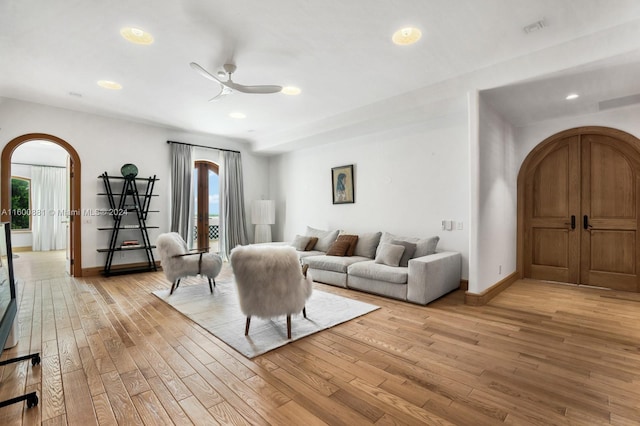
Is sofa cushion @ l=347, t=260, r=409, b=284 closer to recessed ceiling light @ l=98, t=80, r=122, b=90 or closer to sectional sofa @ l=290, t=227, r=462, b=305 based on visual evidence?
sectional sofa @ l=290, t=227, r=462, b=305

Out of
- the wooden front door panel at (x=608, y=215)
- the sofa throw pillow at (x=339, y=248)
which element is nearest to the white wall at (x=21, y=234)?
the sofa throw pillow at (x=339, y=248)

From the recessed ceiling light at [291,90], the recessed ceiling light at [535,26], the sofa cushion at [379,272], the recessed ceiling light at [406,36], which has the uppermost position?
the recessed ceiling light at [291,90]

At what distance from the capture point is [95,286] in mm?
4785

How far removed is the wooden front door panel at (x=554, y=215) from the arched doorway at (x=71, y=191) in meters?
7.78

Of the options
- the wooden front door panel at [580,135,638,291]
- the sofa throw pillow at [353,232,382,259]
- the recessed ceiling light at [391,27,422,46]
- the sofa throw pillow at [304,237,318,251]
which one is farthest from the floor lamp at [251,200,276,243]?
the wooden front door panel at [580,135,638,291]

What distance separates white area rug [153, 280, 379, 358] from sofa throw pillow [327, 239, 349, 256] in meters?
0.95

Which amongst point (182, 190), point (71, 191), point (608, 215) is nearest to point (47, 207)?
point (71, 191)

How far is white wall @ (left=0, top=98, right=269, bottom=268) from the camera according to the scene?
4.90 m

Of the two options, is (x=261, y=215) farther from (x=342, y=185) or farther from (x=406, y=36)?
(x=406, y=36)

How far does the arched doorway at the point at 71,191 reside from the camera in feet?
15.6

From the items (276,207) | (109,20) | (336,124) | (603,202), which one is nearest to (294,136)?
(336,124)

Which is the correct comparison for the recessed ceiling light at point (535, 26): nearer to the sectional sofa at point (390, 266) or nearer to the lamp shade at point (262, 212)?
the sectional sofa at point (390, 266)

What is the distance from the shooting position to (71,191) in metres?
5.59

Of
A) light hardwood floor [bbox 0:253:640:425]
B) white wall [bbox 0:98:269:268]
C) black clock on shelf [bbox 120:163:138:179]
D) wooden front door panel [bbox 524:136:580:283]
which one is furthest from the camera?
black clock on shelf [bbox 120:163:138:179]
